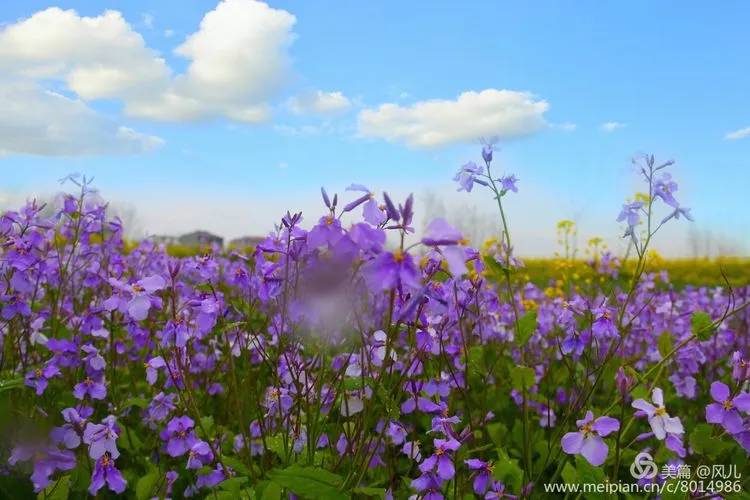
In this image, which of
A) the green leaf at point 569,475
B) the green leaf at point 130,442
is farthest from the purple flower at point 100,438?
the green leaf at point 569,475

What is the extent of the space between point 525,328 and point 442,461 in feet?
1.99

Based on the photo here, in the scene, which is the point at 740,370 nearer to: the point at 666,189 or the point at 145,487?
the point at 666,189

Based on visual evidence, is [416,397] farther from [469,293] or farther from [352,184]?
[352,184]

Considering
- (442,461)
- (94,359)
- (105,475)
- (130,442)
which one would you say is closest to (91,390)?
(94,359)

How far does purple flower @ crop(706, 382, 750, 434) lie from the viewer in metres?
2.41

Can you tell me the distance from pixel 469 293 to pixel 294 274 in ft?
2.82

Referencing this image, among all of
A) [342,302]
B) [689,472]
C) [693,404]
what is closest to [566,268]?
[693,404]

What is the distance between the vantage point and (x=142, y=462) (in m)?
3.56

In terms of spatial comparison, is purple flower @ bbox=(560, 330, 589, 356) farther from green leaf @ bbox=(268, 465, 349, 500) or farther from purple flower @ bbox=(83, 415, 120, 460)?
purple flower @ bbox=(83, 415, 120, 460)

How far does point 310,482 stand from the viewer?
5.92 feet

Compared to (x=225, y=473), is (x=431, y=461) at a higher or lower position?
higher

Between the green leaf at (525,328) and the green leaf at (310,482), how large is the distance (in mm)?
990

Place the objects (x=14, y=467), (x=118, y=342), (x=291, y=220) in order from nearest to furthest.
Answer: (x=291, y=220) → (x=14, y=467) → (x=118, y=342)

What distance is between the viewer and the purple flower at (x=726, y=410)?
2412 millimetres
